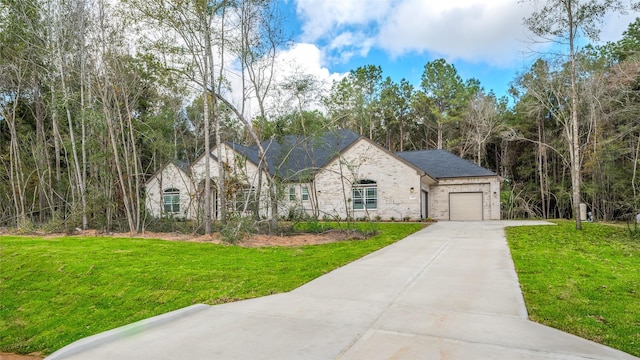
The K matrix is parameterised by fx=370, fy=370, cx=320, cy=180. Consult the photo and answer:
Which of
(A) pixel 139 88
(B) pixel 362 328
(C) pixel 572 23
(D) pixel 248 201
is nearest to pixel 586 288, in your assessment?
(B) pixel 362 328

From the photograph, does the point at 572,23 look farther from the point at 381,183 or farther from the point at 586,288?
the point at 586,288

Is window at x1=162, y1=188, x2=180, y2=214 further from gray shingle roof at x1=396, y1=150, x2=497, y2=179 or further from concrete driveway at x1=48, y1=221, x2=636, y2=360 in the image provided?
concrete driveway at x1=48, y1=221, x2=636, y2=360

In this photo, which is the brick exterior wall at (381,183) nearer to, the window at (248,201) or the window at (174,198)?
the window at (248,201)

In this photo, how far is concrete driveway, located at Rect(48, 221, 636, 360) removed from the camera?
11.1 feet

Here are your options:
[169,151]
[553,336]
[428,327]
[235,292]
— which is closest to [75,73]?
[169,151]

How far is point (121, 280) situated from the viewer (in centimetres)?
701

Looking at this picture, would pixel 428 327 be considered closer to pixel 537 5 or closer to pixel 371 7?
pixel 371 7

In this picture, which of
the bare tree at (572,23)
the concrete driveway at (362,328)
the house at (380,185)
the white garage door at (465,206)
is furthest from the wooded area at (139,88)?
the concrete driveway at (362,328)

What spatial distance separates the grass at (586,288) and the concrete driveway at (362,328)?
11.0 inches

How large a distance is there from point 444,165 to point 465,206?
296 centimetres

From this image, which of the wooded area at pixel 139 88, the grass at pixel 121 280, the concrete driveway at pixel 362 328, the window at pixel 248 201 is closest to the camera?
the concrete driveway at pixel 362 328

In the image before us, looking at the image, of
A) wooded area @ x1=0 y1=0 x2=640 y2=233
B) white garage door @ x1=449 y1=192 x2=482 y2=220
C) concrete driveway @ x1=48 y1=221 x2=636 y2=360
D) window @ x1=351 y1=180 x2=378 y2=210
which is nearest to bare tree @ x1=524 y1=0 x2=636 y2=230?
wooded area @ x1=0 y1=0 x2=640 y2=233

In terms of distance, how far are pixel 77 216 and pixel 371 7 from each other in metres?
14.2

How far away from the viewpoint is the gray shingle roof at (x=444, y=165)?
70.6 ft
